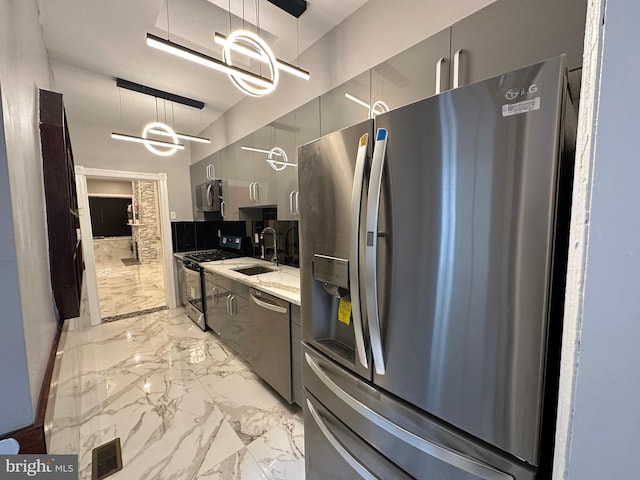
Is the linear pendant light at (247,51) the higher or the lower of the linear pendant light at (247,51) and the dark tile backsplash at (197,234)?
the higher

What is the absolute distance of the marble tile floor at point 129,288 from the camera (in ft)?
14.5

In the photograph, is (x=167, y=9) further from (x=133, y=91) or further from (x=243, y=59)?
(x=133, y=91)

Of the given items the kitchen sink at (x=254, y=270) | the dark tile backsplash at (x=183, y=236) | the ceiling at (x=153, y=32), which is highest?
the ceiling at (x=153, y=32)

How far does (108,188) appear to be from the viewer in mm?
8875

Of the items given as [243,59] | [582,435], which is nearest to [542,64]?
[582,435]

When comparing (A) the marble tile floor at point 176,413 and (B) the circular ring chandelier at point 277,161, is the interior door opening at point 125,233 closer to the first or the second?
(A) the marble tile floor at point 176,413

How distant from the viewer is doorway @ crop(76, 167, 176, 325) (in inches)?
146

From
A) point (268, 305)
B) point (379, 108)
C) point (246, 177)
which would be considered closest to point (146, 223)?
point (246, 177)

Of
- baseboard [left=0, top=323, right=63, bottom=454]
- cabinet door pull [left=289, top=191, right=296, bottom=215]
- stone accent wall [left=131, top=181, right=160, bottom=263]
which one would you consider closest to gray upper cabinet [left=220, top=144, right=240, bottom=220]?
cabinet door pull [left=289, top=191, right=296, bottom=215]

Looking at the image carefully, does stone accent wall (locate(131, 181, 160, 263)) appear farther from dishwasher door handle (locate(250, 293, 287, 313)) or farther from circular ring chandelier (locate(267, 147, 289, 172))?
dishwasher door handle (locate(250, 293, 287, 313))

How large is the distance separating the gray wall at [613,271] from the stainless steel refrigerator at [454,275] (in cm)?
31

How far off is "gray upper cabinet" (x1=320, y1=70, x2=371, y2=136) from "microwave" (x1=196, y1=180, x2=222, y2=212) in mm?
2033

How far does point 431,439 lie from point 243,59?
2971mm

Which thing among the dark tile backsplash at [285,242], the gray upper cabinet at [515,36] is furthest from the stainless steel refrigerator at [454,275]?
the dark tile backsplash at [285,242]
